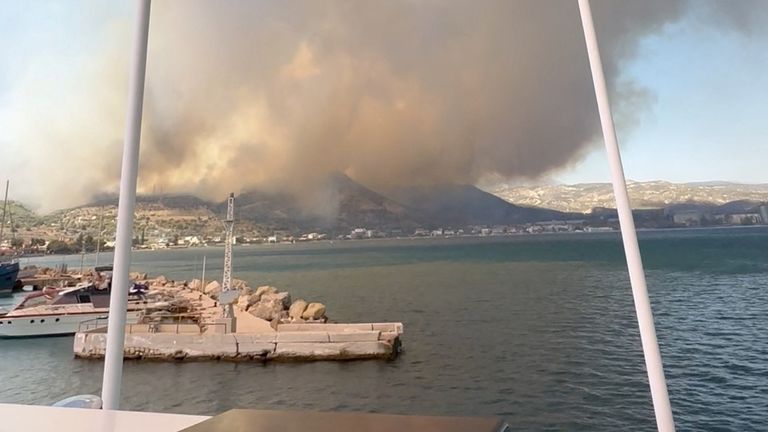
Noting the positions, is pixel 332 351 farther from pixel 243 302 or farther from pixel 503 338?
pixel 503 338

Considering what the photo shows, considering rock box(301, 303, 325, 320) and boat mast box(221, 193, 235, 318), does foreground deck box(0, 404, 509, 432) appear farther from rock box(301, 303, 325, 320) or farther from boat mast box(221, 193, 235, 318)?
boat mast box(221, 193, 235, 318)

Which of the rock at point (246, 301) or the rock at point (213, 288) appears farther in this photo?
the rock at point (213, 288)

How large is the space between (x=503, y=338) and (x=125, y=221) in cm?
467

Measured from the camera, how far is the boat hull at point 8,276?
19.7ft

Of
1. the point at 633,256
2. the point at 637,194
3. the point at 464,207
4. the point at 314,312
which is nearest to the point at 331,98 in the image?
the point at 464,207

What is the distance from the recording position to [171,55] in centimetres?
681

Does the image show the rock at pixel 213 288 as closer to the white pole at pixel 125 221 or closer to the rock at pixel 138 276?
the rock at pixel 138 276

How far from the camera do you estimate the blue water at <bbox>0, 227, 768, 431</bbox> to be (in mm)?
4570

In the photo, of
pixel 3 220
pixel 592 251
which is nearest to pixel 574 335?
pixel 592 251

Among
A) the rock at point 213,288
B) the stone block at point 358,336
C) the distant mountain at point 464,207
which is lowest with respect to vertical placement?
the stone block at point 358,336

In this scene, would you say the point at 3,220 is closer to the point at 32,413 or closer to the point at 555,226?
the point at 32,413

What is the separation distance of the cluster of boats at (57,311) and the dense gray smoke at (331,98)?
133 cm

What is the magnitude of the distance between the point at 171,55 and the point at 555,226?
655 cm

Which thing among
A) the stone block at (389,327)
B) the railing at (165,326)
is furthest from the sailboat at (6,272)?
the stone block at (389,327)
